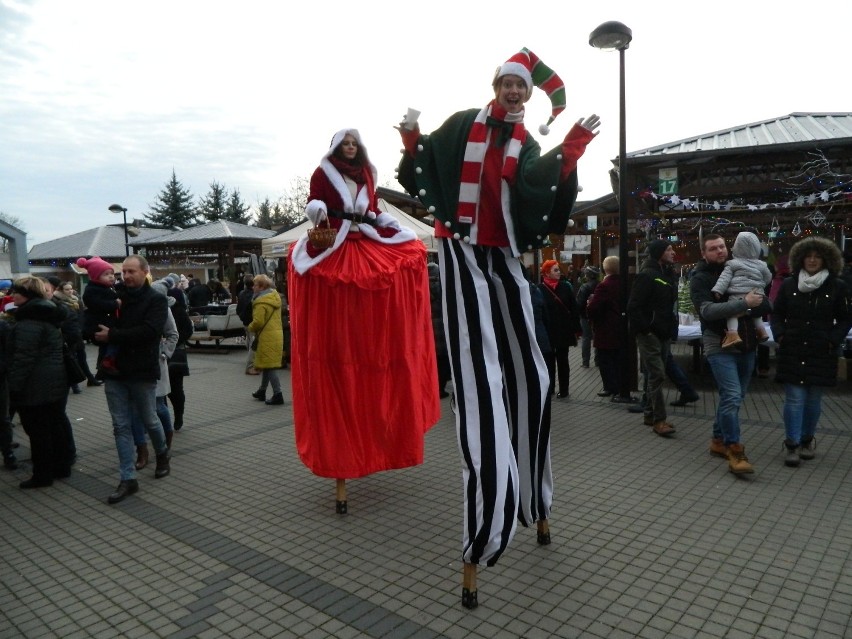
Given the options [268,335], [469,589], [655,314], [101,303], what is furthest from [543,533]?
[268,335]

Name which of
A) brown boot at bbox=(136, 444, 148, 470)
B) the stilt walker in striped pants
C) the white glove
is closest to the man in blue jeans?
the stilt walker in striped pants

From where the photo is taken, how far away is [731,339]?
5062 millimetres

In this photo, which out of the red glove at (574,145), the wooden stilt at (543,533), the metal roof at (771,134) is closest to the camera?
the red glove at (574,145)

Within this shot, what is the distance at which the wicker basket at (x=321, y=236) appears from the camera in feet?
13.9

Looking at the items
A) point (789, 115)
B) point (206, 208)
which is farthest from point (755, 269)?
point (206, 208)

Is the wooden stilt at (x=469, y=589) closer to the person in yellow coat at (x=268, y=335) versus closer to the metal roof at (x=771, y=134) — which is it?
the person in yellow coat at (x=268, y=335)

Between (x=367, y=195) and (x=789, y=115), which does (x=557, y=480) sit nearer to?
(x=367, y=195)

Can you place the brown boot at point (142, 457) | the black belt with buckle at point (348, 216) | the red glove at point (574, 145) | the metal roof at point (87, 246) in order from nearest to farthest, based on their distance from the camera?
the red glove at point (574, 145), the black belt with buckle at point (348, 216), the brown boot at point (142, 457), the metal roof at point (87, 246)

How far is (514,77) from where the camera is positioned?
3070mm

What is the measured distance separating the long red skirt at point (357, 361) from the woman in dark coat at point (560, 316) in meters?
3.88

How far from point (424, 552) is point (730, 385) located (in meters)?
2.94

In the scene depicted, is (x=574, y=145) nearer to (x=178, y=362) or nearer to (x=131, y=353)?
(x=131, y=353)

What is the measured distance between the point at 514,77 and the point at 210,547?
10.4 feet

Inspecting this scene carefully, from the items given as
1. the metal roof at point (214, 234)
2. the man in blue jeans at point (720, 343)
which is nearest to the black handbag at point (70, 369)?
the man in blue jeans at point (720, 343)
